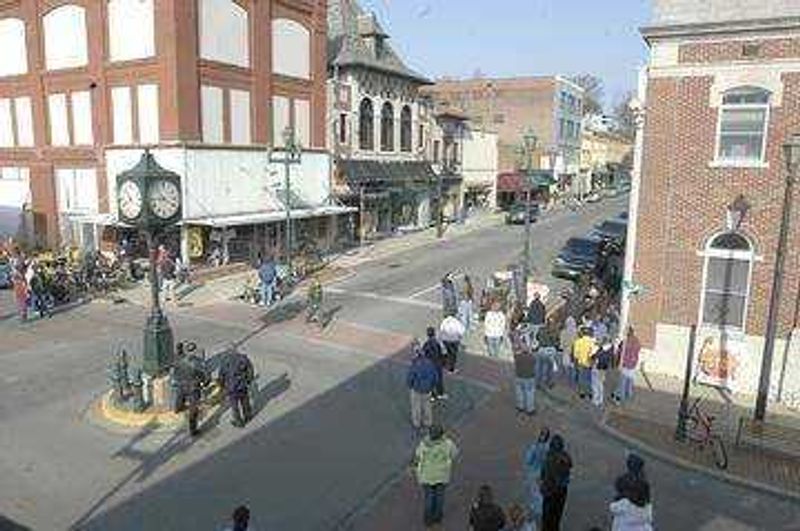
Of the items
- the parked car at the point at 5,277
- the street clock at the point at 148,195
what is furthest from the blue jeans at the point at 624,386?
the parked car at the point at 5,277

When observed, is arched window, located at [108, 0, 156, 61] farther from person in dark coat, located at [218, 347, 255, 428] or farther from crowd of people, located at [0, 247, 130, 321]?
person in dark coat, located at [218, 347, 255, 428]

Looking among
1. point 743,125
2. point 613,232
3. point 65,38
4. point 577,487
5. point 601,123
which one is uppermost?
point 601,123

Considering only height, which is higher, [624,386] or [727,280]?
[727,280]

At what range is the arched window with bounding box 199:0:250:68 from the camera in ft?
92.3

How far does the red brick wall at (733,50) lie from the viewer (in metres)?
15.4

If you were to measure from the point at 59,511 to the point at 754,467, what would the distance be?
36.3ft

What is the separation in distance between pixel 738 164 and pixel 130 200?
12.8m

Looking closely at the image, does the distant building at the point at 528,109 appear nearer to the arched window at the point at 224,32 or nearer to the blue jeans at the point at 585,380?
the arched window at the point at 224,32

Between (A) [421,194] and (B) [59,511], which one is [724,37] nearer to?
(B) [59,511]

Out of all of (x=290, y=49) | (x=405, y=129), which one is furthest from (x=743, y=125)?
(x=405, y=129)

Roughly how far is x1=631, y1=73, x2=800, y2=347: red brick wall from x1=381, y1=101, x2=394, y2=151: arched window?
2533 centimetres

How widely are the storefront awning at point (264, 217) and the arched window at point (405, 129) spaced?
27.2 ft

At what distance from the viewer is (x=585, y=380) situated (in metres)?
15.9

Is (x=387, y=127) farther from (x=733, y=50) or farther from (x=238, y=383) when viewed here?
(x=238, y=383)
